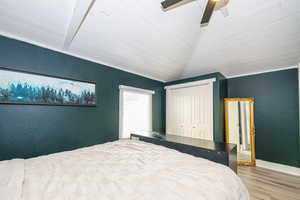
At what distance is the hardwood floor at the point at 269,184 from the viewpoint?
2123mm

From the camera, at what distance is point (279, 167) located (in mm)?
3125

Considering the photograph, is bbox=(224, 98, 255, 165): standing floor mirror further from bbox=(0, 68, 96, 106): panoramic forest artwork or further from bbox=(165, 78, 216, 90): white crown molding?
bbox=(0, 68, 96, 106): panoramic forest artwork

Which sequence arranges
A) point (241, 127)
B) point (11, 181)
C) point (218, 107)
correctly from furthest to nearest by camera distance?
1. point (241, 127)
2. point (218, 107)
3. point (11, 181)

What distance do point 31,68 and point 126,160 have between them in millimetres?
2131

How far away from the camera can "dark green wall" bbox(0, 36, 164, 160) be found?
1962mm

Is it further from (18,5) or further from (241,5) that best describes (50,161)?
(241,5)

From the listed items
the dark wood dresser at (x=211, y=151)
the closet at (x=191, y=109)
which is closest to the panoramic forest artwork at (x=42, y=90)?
the dark wood dresser at (x=211, y=151)

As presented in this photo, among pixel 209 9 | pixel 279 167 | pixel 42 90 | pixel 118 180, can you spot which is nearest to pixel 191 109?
pixel 279 167

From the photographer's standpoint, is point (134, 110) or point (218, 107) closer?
point (218, 107)

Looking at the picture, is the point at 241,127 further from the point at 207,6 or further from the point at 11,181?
the point at 11,181

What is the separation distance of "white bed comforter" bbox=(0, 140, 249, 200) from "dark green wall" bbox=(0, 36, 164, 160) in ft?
3.38

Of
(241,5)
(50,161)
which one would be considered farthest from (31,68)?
(241,5)

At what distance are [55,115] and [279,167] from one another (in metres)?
4.95

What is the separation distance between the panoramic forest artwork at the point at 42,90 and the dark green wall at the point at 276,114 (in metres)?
4.12
